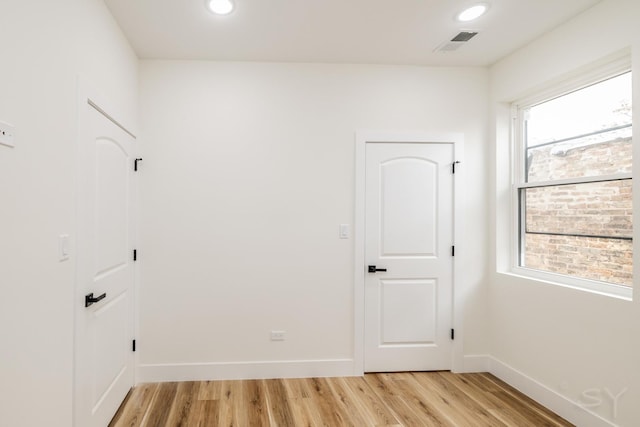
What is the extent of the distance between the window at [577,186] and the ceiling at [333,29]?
23.2 inches

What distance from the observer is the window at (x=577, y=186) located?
2.17 meters

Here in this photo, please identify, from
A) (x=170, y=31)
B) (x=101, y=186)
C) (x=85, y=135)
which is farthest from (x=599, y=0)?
(x=101, y=186)

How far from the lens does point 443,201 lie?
3100mm

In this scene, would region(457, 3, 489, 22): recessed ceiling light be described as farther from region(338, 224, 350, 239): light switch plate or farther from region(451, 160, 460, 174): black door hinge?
region(338, 224, 350, 239): light switch plate

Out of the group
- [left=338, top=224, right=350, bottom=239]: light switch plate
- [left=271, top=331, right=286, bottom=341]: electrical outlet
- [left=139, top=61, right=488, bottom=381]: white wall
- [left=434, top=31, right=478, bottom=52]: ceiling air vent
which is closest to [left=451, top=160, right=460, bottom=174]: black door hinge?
[left=139, top=61, right=488, bottom=381]: white wall

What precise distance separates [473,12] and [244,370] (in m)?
3.10

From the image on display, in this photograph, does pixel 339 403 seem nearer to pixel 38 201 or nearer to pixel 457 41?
pixel 38 201

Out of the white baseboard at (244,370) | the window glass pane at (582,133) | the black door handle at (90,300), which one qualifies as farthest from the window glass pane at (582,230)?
the black door handle at (90,300)

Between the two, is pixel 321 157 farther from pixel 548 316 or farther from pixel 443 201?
pixel 548 316

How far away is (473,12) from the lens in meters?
2.27

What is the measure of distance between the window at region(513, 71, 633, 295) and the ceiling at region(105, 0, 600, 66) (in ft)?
1.93

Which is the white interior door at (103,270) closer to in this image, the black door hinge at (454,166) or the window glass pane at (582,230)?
the black door hinge at (454,166)

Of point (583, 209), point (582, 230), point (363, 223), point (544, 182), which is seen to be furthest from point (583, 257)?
point (363, 223)

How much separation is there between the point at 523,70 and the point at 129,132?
9.94ft
